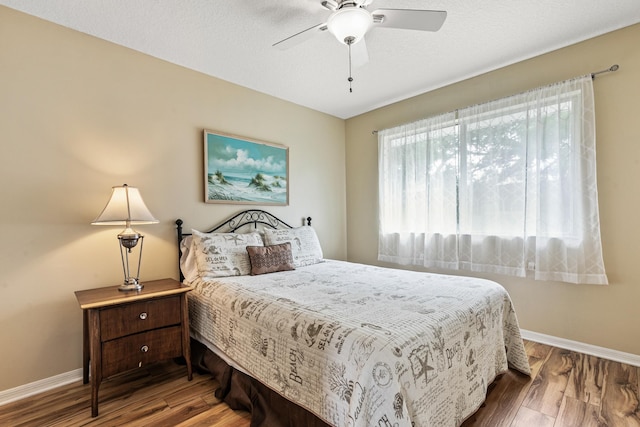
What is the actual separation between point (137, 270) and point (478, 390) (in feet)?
8.45

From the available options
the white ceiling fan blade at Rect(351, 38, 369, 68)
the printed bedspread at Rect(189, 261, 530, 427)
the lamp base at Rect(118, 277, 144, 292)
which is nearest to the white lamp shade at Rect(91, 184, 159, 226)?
the lamp base at Rect(118, 277, 144, 292)

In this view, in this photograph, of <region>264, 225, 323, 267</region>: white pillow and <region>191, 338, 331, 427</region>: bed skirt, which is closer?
<region>191, 338, 331, 427</region>: bed skirt

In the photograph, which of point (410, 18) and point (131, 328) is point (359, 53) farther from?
point (131, 328)

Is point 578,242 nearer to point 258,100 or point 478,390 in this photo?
point 478,390

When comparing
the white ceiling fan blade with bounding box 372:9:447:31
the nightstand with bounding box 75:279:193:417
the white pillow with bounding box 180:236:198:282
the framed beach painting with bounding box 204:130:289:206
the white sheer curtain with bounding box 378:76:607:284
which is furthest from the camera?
the framed beach painting with bounding box 204:130:289:206

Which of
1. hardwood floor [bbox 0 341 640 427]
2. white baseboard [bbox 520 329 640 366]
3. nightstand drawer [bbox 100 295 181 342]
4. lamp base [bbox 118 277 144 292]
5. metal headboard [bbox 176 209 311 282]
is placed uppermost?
metal headboard [bbox 176 209 311 282]

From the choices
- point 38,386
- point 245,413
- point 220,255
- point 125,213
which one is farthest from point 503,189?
point 38,386

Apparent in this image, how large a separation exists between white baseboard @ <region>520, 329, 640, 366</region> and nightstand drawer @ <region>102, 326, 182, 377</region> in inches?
119

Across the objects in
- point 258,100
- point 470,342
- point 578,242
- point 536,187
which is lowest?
point 470,342

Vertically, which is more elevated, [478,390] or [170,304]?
[170,304]

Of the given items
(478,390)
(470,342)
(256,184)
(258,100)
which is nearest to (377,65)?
(258,100)

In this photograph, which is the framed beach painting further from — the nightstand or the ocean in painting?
the nightstand

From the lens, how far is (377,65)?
2.83 meters

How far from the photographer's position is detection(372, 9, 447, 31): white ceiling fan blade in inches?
65.4
